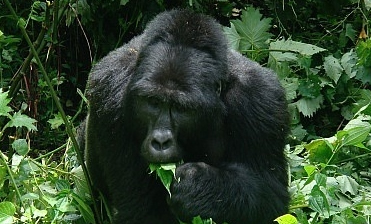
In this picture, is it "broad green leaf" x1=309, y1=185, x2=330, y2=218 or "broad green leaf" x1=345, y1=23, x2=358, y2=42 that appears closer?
"broad green leaf" x1=309, y1=185, x2=330, y2=218

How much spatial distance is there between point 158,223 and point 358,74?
7.22 ft

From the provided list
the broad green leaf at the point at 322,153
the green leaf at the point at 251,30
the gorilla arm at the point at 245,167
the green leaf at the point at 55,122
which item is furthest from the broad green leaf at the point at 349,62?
the green leaf at the point at 55,122

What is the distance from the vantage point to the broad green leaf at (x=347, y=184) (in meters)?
4.76

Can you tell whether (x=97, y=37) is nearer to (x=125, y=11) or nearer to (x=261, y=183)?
(x=125, y=11)

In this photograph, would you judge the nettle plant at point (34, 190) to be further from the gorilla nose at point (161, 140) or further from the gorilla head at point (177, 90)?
the gorilla nose at point (161, 140)

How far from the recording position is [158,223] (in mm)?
4422

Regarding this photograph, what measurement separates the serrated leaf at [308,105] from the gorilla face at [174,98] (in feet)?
6.12

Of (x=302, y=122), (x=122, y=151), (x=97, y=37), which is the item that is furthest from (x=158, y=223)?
(x=97, y=37)

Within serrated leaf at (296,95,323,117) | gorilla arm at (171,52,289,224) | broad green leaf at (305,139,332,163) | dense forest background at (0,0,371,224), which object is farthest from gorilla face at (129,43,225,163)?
serrated leaf at (296,95,323,117)

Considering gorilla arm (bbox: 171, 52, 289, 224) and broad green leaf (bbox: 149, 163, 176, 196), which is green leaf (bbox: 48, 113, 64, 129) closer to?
gorilla arm (bbox: 171, 52, 289, 224)

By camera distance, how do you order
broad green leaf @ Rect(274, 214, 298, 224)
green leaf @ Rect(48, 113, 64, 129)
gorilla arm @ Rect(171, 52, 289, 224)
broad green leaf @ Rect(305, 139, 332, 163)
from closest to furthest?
1. broad green leaf @ Rect(274, 214, 298, 224)
2. gorilla arm @ Rect(171, 52, 289, 224)
3. broad green leaf @ Rect(305, 139, 332, 163)
4. green leaf @ Rect(48, 113, 64, 129)

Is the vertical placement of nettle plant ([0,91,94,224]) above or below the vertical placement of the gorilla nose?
below

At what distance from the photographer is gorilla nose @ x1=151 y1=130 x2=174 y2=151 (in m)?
3.89

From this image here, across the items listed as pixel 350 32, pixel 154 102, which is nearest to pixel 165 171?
pixel 154 102
